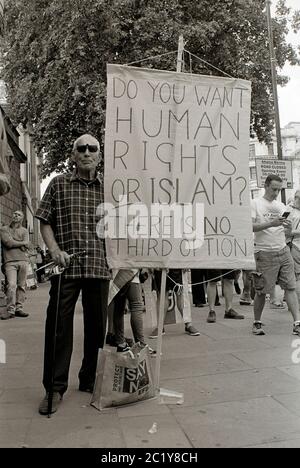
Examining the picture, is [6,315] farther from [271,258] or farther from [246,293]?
[271,258]

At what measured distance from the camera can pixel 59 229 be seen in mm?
4152

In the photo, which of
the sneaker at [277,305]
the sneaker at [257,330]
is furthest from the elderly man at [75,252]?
the sneaker at [277,305]

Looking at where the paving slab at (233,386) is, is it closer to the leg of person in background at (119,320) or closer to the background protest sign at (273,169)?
the leg of person in background at (119,320)

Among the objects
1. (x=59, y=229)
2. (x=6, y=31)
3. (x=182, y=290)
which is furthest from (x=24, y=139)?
(x=59, y=229)

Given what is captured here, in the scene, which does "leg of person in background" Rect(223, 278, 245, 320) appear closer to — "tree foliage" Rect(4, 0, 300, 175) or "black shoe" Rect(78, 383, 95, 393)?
"black shoe" Rect(78, 383, 95, 393)

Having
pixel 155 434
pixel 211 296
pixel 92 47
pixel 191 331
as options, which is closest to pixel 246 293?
pixel 211 296

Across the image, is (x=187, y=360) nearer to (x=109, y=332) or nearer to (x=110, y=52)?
(x=109, y=332)

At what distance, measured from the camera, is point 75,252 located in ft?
13.4

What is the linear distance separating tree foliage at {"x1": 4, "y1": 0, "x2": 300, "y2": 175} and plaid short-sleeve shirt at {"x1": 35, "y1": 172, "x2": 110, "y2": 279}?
12839mm

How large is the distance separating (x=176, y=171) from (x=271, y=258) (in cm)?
268

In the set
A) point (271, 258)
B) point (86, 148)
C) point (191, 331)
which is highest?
point (86, 148)

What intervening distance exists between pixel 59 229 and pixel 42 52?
49.1 feet

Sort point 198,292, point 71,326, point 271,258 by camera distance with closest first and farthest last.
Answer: point 71,326 < point 271,258 < point 198,292
